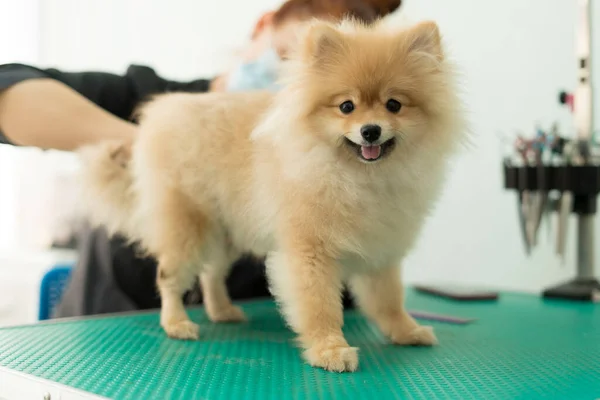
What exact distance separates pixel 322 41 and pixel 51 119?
875 mm

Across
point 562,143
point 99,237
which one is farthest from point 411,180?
point 99,237

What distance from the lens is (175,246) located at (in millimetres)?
1606

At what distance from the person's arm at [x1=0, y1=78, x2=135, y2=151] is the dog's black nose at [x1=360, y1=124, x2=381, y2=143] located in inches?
33.6

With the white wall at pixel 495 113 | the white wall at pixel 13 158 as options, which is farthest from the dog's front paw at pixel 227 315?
the white wall at pixel 13 158

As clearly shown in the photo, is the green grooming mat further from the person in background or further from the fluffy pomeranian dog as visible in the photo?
the person in background

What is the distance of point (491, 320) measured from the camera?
72.1 inches

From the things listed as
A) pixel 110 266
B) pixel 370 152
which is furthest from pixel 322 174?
pixel 110 266

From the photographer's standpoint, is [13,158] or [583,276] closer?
[583,276]

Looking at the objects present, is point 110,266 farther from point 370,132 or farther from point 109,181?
point 370,132

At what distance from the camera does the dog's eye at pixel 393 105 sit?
1.32 m

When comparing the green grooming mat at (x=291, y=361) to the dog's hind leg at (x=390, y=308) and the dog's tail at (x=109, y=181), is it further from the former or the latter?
the dog's tail at (x=109, y=181)

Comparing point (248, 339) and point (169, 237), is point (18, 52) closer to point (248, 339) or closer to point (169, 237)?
point (169, 237)

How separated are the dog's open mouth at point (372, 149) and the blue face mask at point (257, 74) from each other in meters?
0.87

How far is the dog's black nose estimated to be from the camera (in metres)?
1.25
